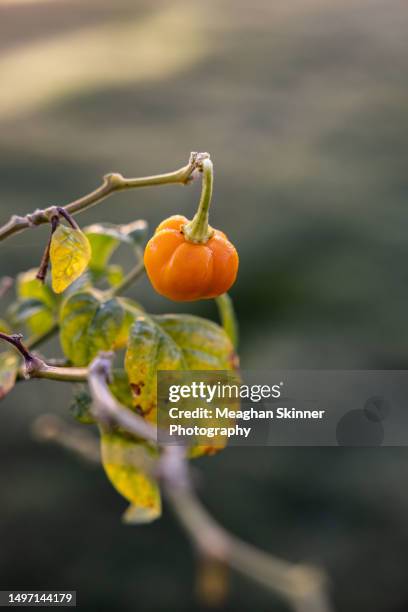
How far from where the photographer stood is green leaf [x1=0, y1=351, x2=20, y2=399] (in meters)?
0.79

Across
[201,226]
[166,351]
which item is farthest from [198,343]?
[201,226]

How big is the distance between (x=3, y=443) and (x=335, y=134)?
9.97 ft

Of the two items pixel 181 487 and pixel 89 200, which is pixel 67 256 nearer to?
pixel 89 200

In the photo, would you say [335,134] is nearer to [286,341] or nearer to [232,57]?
[232,57]

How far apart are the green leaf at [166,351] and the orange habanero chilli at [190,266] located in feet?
0.23

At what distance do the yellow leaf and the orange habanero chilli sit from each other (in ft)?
0.24

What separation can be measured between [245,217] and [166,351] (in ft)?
11.8

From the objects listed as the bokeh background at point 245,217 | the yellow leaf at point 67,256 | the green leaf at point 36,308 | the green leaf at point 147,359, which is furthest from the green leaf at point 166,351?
the bokeh background at point 245,217

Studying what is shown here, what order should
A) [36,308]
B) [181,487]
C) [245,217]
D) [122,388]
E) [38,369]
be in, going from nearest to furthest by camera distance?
[181,487], [38,369], [122,388], [36,308], [245,217]

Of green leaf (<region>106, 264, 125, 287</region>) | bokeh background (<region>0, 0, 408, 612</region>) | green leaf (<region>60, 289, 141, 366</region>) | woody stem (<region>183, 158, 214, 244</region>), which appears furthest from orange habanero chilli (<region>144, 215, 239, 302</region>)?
bokeh background (<region>0, 0, 408, 612</region>)

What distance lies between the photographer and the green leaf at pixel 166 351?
0.82 metres

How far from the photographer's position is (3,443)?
125 inches

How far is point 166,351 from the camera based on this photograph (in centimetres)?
86

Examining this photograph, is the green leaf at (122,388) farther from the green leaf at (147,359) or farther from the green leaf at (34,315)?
the green leaf at (34,315)
